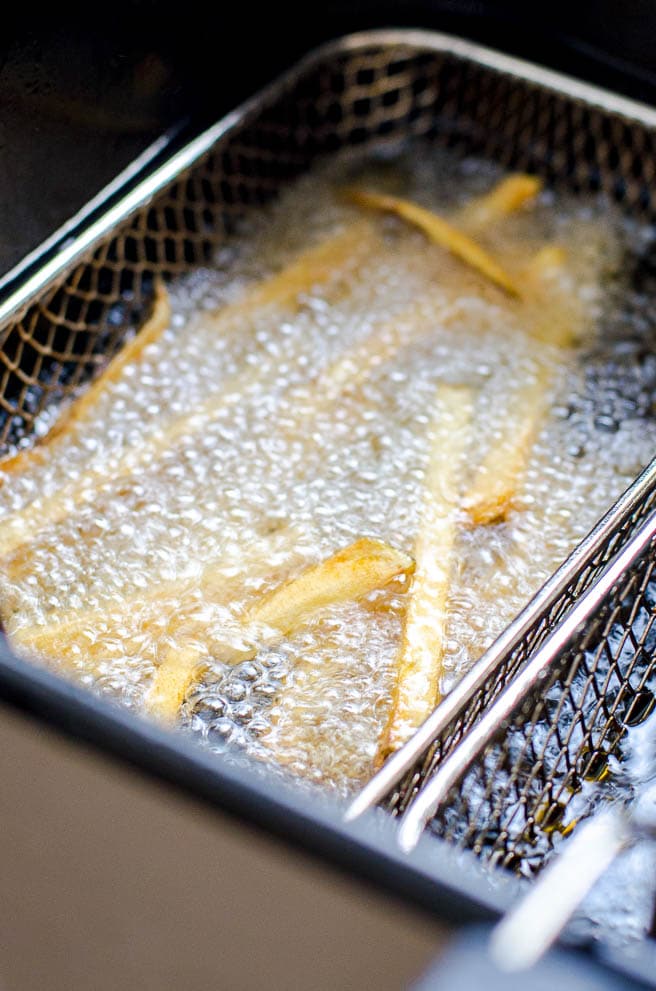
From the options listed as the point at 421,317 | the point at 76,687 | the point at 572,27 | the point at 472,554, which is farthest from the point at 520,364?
the point at 76,687

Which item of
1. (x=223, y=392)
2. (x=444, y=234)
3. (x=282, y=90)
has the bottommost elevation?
(x=223, y=392)

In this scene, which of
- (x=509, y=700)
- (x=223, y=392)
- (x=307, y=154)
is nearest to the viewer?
(x=509, y=700)

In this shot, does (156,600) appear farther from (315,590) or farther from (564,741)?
(564,741)

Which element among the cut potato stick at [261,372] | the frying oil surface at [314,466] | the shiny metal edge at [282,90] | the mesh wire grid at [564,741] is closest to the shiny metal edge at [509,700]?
the mesh wire grid at [564,741]

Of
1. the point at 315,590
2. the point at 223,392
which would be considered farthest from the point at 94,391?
the point at 315,590

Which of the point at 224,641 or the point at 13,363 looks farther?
the point at 13,363

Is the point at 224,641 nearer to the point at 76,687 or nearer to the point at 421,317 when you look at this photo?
the point at 76,687

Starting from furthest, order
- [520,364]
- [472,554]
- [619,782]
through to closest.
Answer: [520,364]
[472,554]
[619,782]

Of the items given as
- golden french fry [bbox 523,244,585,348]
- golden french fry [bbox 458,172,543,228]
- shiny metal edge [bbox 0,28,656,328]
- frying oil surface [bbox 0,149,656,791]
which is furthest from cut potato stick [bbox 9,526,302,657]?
golden french fry [bbox 458,172,543,228]
